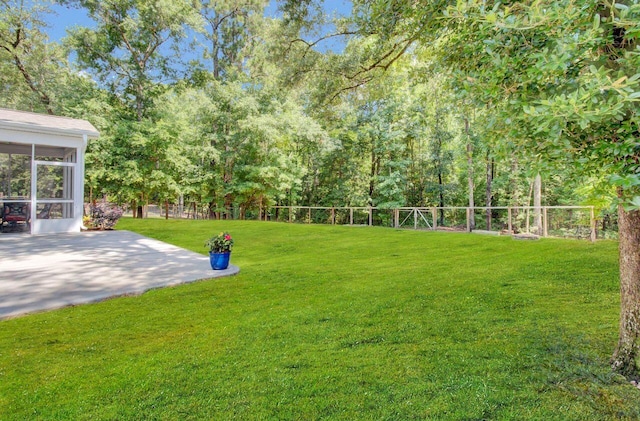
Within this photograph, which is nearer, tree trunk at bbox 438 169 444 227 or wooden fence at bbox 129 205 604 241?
wooden fence at bbox 129 205 604 241

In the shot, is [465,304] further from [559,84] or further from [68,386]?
[68,386]

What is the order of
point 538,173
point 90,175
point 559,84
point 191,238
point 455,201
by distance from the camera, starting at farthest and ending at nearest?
1. point 455,201
2. point 90,175
3. point 191,238
4. point 538,173
5. point 559,84

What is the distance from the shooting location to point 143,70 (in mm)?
15562

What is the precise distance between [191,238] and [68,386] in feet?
24.4

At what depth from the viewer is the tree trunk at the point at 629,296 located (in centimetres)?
193

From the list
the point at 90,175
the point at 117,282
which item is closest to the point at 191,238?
the point at 117,282

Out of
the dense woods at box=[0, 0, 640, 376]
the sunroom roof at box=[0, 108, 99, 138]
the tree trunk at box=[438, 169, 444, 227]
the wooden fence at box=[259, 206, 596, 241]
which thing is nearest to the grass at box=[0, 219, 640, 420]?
the dense woods at box=[0, 0, 640, 376]

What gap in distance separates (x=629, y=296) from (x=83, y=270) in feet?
20.3

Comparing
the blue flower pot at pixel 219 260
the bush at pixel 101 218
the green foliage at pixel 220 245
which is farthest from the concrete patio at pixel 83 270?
the bush at pixel 101 218

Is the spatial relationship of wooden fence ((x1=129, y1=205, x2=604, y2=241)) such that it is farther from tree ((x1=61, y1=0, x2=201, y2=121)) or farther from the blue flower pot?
the blue flower pot

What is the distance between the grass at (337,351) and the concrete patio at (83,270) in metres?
0.34

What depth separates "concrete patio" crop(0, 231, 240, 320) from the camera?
3.76 metres

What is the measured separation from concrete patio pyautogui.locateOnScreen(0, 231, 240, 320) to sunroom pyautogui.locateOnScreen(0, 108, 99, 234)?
5.16 ft

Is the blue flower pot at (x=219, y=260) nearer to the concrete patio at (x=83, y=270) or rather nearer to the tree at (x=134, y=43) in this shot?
the concrete patio at (x=83, y=270)
